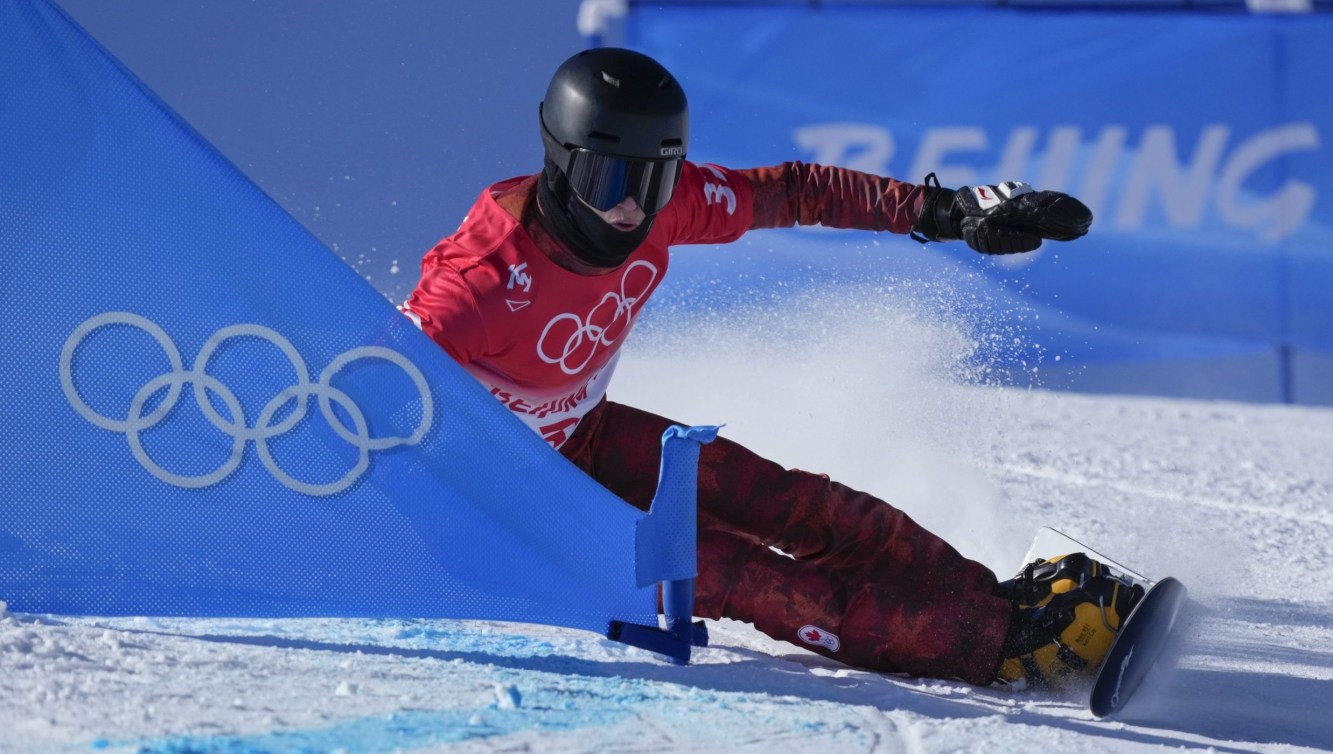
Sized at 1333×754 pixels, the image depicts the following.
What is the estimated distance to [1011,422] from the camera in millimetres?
5973

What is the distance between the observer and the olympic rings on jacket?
263 cm

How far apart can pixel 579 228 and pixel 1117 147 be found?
440 centimetres

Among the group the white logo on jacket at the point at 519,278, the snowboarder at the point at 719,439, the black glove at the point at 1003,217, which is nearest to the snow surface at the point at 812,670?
the snowboarder at the point at 719,439

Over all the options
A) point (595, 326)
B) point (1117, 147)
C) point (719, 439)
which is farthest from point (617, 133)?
point (1117, 147)

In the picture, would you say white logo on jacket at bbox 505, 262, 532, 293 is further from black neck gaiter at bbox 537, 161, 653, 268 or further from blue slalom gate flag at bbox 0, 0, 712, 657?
blue slalom gate flag at bbox 0, 0, 712, 657

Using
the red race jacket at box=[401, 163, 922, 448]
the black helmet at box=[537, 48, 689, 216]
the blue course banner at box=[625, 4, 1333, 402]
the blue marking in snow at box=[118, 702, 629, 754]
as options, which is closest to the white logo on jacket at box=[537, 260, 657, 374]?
the red race jacket at box=[401, 163, 922, 448]

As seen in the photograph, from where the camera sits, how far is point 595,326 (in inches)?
127

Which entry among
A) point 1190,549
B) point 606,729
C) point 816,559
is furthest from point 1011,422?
point 606,729

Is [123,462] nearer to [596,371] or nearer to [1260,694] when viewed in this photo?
[596,371]

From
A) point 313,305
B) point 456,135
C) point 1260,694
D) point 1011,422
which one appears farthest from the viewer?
point 456,135

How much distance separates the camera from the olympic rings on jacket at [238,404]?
263cm

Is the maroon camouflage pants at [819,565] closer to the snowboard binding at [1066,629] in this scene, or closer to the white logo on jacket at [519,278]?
the snowboard binding at [1066,629]

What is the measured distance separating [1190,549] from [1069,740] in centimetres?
117

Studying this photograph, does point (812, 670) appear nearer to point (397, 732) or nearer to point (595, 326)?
point (595, 326)
